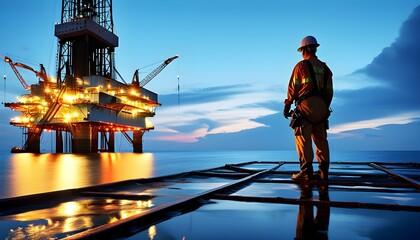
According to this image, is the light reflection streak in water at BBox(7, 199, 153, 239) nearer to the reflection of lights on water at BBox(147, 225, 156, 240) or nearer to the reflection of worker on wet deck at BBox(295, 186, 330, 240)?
the reflection of lights on water at BBox(147, 225, 156, 240)

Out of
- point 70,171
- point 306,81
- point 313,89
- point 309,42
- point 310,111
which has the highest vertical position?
point 309,42

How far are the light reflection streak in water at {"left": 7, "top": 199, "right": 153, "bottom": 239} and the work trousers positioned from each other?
112 inches

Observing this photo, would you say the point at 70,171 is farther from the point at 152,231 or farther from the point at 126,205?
the point at 152,231

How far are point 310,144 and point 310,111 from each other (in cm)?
57

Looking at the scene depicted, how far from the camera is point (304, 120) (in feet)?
17.7

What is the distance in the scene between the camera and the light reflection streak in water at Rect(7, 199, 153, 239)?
2385 millimetres

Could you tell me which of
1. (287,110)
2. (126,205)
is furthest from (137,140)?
(126,205)

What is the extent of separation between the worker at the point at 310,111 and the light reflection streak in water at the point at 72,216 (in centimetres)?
288

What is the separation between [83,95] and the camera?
2219 inches

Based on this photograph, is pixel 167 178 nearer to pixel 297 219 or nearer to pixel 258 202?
pixel 258 202

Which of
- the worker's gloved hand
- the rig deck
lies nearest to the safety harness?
the worker's gloved hand

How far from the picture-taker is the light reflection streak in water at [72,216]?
93.9 inches

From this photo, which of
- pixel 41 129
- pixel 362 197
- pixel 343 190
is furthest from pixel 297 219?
pixel 41 129

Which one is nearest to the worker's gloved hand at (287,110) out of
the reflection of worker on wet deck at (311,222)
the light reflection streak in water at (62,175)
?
the reflection of worker on wet deck at (311,222)
